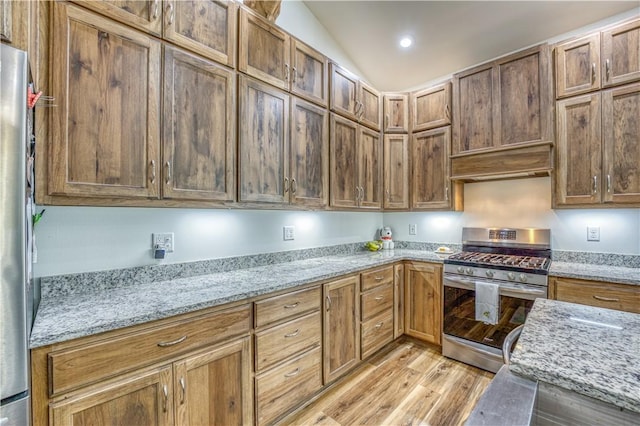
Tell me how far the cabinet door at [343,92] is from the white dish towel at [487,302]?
1.85 meters

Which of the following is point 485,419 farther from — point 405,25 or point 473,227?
point 405,25

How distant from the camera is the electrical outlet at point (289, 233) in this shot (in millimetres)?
2510

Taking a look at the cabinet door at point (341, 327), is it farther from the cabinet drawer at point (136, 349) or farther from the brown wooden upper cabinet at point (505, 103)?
the brown wooden upper cabinet at point (505, 103)

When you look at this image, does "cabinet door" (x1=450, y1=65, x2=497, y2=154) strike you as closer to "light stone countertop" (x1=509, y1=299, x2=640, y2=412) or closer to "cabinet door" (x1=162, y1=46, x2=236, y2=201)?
"light stone countertop" (x1=509, y1=299, x2=640, y2=412)

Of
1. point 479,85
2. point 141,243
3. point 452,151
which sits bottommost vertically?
point 141,243

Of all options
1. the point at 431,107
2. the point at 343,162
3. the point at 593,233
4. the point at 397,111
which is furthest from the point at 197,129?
the point at 593,233

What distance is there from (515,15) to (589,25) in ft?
2.06

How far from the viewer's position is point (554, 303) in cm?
122

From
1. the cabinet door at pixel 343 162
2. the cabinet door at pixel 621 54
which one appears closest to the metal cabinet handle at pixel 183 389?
the cabinet door at pixel 343 162

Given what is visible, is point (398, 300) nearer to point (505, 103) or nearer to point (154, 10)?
point (505, 103)

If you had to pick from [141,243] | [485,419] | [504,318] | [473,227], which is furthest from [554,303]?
[141,243]

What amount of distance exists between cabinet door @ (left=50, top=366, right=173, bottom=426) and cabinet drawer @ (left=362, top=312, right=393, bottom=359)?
156cm

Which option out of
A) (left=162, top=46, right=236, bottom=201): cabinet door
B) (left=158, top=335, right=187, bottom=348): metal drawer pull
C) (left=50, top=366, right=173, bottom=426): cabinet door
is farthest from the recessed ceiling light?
(left=50, top=366, right=173, bottom=426): cabinet door

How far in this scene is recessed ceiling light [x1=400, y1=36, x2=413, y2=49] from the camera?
2.85 metres
